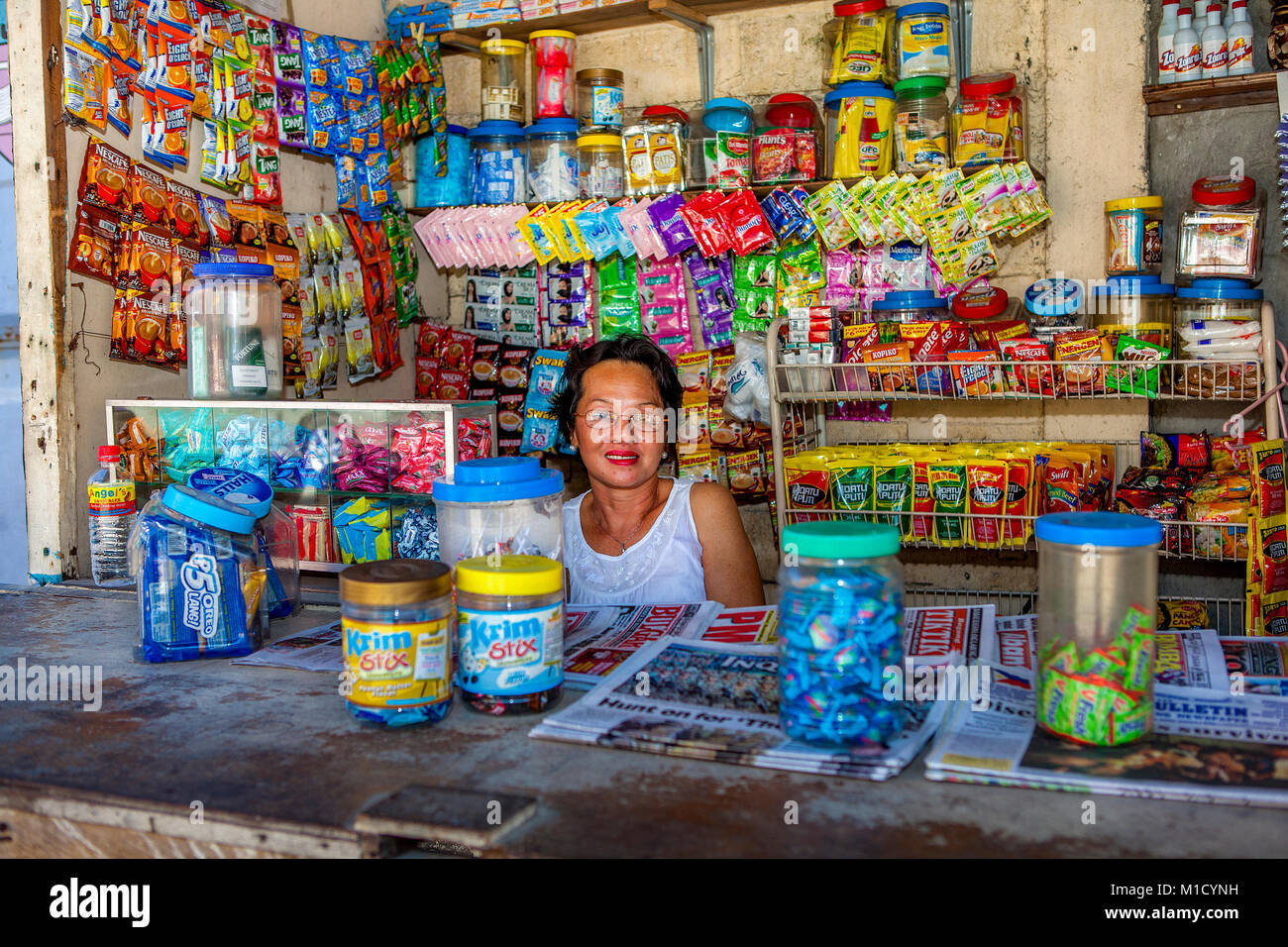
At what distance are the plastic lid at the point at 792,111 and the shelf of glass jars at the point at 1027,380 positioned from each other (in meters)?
0.80

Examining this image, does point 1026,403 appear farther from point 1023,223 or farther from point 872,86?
point 872,86

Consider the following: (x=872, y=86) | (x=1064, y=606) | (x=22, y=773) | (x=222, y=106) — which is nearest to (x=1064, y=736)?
(x=1064, y=606)

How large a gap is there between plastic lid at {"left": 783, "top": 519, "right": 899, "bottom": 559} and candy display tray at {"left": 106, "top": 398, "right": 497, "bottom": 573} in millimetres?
1358

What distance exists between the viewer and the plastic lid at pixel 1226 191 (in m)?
2.72

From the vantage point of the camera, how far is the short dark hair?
241cm

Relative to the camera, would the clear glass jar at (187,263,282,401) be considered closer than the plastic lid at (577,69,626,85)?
Yes

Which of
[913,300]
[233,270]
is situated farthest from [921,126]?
[233,270]

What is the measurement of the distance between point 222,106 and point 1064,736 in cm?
277

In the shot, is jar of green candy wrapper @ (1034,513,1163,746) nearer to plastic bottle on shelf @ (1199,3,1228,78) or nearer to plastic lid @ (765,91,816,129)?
plastic bottle on shelf @ (1199,3,1228,78)

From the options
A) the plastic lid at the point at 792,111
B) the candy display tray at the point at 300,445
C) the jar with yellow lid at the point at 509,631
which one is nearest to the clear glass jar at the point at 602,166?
the plastic lid at the point at 792,111

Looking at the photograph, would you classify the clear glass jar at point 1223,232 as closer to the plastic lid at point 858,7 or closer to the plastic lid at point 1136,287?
the plastic lid at point 1136,287

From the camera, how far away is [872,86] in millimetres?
3143

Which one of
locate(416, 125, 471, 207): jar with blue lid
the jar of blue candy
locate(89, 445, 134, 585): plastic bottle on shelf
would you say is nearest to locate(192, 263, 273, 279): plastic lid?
locate(89, 445, 134, 585): plastic bottle on shelf
